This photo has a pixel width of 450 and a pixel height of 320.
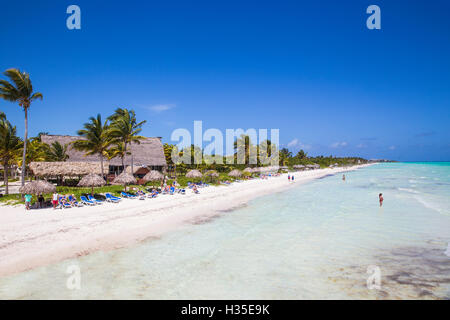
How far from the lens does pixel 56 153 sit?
2950 cm

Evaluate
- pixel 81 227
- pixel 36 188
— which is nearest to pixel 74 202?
pixel 36 188

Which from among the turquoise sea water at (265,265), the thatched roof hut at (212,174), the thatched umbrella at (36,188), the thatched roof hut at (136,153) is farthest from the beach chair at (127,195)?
the thatched roof hut at (212,174)

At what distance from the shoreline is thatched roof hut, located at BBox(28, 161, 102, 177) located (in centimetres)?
940

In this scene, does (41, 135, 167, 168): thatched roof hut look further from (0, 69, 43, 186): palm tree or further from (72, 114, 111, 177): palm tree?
(0, 69, 43, 186): palm tree

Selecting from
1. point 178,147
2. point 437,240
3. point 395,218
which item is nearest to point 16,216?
point 437,240

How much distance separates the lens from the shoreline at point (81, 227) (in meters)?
8.01

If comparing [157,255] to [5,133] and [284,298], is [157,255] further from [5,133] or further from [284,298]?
[5,133]

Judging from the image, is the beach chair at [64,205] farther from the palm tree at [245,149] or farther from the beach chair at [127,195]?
the palm tree at [245,149]

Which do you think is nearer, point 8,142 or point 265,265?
point 265,265

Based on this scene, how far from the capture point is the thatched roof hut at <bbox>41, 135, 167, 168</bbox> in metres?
→ 31.7

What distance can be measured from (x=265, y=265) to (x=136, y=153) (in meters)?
30.3

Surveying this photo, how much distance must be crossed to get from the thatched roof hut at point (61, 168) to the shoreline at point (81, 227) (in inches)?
370

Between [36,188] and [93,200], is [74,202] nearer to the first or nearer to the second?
[93,200]
